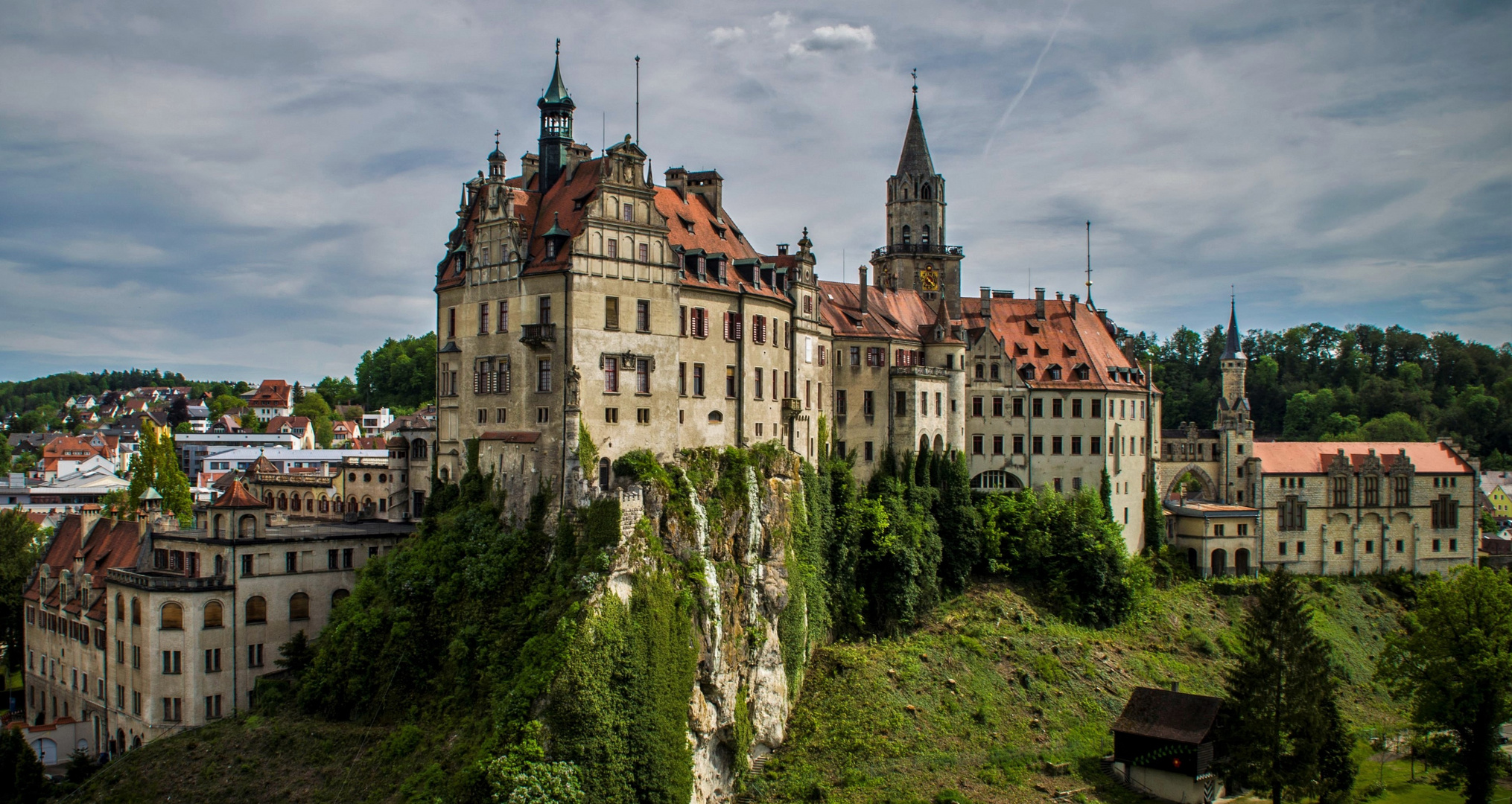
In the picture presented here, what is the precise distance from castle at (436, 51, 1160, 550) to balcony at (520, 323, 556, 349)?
0.30 feet

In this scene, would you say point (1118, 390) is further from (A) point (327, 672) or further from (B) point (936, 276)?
(A) point (327, 672)

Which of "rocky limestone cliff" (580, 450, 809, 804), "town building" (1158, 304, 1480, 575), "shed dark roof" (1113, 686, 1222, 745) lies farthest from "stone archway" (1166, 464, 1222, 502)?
"rocky limestone cliff" (580, 450, 809, 804)

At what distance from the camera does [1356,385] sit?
157 m

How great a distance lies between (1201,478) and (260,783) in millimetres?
68373

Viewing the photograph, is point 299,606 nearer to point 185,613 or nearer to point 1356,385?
point 185,613

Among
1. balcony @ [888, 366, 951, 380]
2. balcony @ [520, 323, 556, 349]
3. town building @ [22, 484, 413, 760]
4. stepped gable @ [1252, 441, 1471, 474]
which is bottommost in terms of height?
town building @ [22, 484, 413, 760]

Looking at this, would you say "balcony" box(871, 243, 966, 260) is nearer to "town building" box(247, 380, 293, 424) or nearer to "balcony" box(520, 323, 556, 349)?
"balcony" box(520, 323, 556, 349)

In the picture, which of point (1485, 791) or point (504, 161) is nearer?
point (1485, 791)

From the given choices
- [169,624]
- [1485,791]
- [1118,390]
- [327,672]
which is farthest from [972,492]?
[169,624]

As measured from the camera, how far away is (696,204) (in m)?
64.8

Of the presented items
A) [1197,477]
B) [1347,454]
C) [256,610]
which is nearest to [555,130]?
[256,610]

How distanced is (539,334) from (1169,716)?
3603 cm

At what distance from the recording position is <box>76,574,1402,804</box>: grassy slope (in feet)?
163

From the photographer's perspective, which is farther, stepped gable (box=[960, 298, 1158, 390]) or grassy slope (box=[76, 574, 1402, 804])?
stepped gable (box=[960, 298, 1158, 390])
